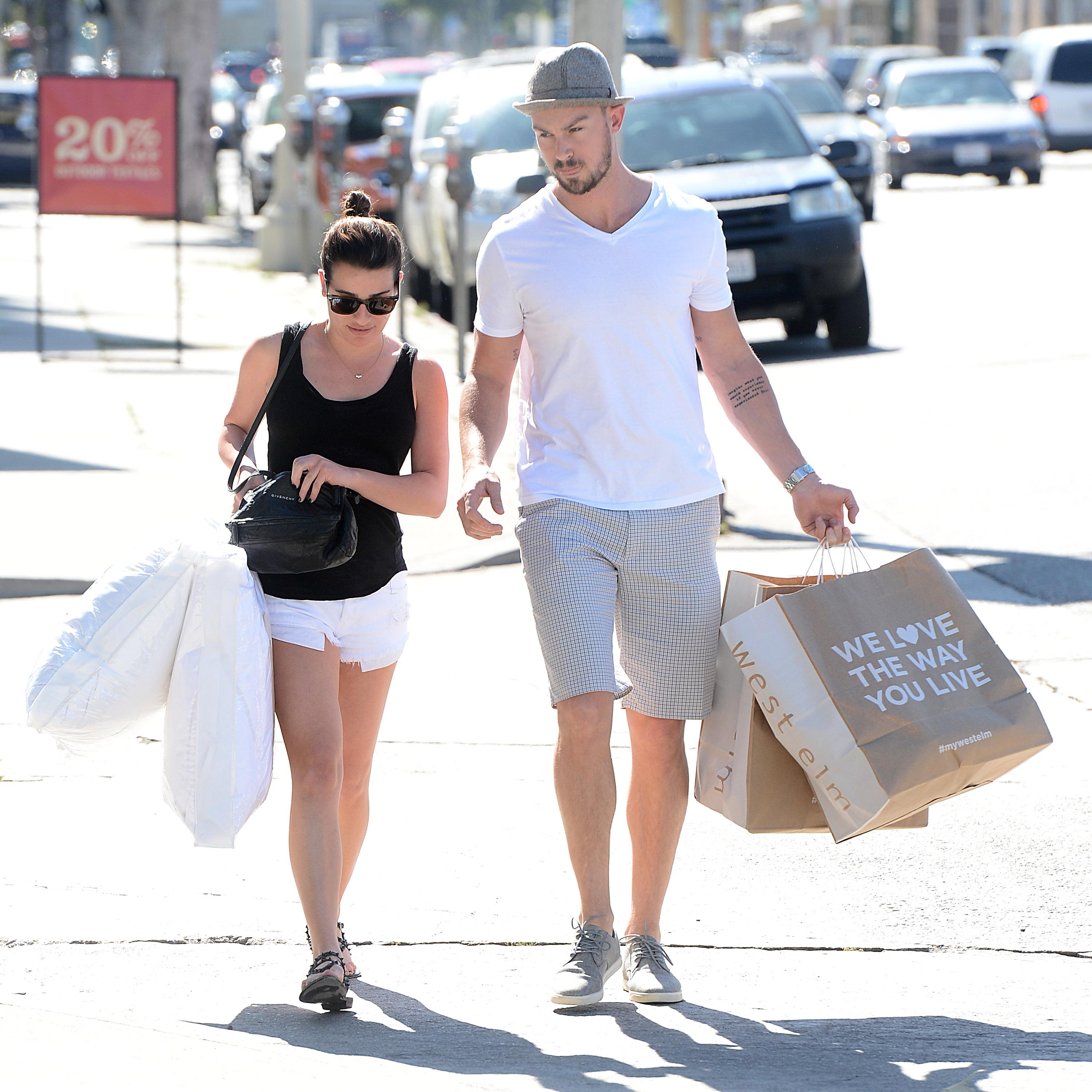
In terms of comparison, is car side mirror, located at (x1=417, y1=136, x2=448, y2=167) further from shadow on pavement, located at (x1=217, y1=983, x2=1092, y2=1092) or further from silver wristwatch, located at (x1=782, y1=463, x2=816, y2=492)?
shadow on pavement, located at (x1=217, y1=983, x2=1092, y2=1092)

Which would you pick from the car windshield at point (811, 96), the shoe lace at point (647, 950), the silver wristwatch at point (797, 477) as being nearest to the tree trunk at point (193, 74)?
the car windshield at point (811, 96)

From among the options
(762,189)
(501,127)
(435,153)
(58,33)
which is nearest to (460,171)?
(435,153)

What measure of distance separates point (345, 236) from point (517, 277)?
1.24ft

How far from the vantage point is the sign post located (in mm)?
13406

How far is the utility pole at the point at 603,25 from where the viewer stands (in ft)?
28.1

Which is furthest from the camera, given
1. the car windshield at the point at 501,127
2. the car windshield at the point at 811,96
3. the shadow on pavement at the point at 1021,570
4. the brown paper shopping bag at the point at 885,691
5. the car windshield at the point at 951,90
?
the car windshield at the point at 951,90

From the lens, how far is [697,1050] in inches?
147

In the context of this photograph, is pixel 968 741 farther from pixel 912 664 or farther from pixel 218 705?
pixel 218 705

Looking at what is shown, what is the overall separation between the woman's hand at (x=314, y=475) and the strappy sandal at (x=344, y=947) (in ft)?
2.94

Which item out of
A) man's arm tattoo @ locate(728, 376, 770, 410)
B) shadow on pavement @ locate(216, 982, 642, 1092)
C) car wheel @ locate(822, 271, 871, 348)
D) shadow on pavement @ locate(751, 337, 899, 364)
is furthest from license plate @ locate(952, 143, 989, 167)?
shadow on pavement @ locate(216, 982, 642, 1092)

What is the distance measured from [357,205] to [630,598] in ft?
3.42

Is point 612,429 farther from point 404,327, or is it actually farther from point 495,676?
point 404,327

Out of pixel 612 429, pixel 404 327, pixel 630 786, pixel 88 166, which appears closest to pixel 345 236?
pixel 612 429

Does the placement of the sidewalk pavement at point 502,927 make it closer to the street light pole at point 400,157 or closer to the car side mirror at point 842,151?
the car side mirror at point 842,151
